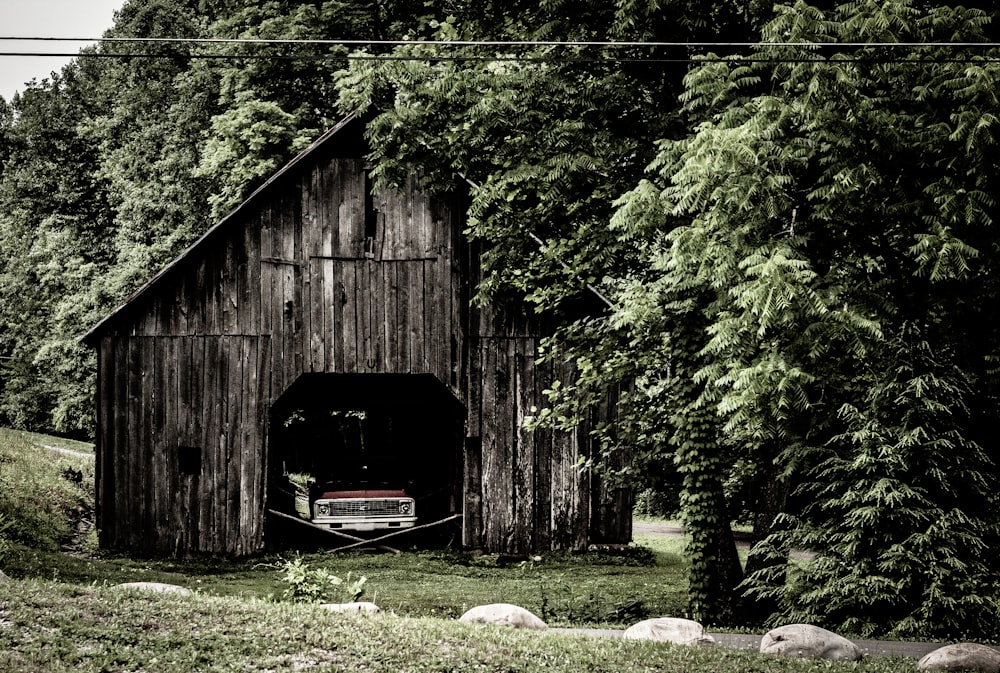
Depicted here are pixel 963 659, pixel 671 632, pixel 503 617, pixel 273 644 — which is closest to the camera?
pixel 273 644

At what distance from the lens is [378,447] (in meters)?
23.8

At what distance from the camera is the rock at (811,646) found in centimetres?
978

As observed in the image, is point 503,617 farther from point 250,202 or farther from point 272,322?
point 250,202

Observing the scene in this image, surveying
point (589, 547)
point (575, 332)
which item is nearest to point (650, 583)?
point (589, 547)

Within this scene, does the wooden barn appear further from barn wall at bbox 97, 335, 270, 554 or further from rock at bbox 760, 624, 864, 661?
rock at bbox 760, 624, 864, 661

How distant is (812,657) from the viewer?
9.66m

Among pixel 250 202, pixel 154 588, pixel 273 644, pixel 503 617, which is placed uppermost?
pixel 250 202

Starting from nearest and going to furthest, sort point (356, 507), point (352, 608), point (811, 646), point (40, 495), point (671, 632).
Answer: point (811, 646)
point (671, 632)
point (352, 608)
point (356, 507)
point (40, 495)

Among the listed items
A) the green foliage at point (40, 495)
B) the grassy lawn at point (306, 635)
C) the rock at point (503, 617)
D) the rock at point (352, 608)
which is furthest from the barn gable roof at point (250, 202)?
the rock at point (503, 617)

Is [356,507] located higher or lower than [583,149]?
lower

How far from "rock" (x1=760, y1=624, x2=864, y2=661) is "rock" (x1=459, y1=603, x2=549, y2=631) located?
232 cm

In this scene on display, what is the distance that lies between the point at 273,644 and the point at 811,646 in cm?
503

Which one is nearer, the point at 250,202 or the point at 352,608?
the point at 352,608

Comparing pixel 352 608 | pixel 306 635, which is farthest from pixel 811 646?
pixel 306 635
